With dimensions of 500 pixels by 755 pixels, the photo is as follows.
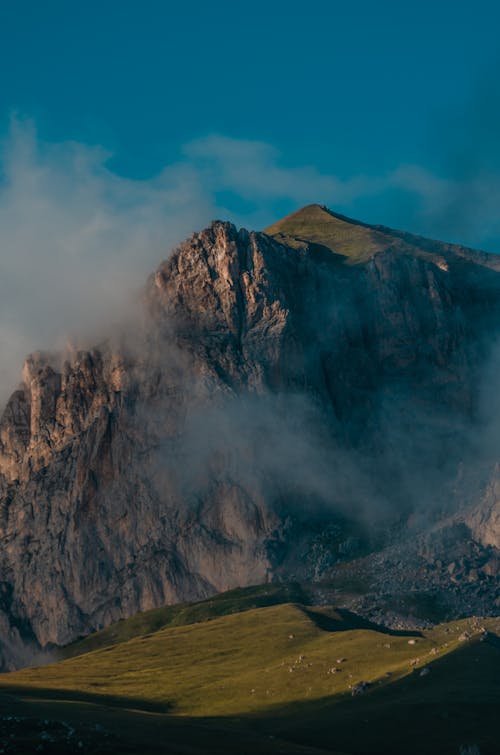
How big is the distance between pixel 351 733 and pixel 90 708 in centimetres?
4793

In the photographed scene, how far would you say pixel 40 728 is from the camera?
494ft

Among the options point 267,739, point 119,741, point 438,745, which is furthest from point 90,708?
point 438,745

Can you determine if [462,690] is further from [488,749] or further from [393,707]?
[488,749]

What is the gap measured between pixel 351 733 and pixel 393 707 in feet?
46.9

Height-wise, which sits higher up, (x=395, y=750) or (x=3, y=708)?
(x=3, y=708)

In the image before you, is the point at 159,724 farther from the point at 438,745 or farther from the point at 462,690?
the point at 462,690

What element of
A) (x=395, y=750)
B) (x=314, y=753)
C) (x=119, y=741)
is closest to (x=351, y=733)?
(x=395, y=750)

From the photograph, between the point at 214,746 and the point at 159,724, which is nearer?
the point at 214,746

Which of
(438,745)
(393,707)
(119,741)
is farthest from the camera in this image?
(393,707)

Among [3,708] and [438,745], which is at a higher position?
[3,708]

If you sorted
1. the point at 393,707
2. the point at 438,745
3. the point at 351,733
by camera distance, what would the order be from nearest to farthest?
1. the point at 438,745
2. the point at 351,733
3. the point at 393,707

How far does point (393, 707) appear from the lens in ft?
631

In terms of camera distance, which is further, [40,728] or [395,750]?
[395,750]

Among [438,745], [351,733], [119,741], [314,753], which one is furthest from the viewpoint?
[351,733]
